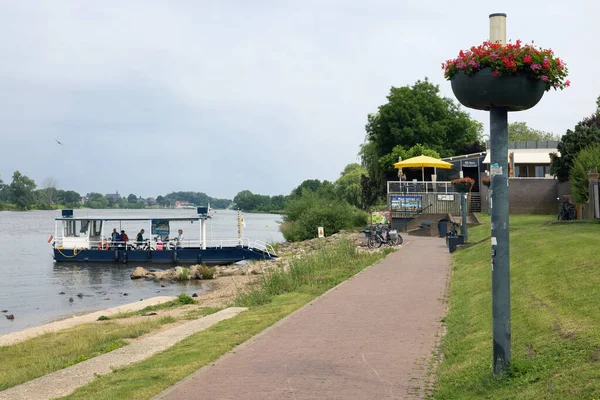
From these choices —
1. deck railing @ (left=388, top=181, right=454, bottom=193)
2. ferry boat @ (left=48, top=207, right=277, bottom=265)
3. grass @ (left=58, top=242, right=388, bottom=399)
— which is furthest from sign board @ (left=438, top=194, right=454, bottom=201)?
grass @ (left=58, top=242, right=388, bottom=399)

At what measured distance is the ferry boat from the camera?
161ft

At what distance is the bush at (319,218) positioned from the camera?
176 ft

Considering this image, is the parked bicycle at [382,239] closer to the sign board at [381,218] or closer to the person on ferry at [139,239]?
the sign board at [381,218]

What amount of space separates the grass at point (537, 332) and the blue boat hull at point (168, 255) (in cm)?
3304

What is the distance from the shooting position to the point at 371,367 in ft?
29.3

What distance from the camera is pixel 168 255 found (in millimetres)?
49438

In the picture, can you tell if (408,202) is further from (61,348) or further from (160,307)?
(61,348)

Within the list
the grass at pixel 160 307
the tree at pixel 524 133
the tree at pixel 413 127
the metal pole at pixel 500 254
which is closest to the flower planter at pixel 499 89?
the metal pole at pixel 500 254

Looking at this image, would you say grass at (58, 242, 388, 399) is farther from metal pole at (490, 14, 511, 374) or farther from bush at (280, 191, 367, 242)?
bush at (280, 191, 367, 242)

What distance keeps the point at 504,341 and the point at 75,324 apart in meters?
17.3

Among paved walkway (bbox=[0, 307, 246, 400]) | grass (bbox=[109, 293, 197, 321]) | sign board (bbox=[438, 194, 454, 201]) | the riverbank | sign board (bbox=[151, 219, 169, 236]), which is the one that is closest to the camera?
paved walkway (bbox=[0, 307, 246, 400])

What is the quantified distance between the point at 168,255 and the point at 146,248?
2464 millimetres

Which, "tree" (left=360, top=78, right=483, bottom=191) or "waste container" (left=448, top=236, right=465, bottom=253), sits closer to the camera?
"waste container" (left=448, top=236, right=465, bottom=253)

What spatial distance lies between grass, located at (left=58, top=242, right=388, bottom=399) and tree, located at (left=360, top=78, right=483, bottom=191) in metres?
41.1
